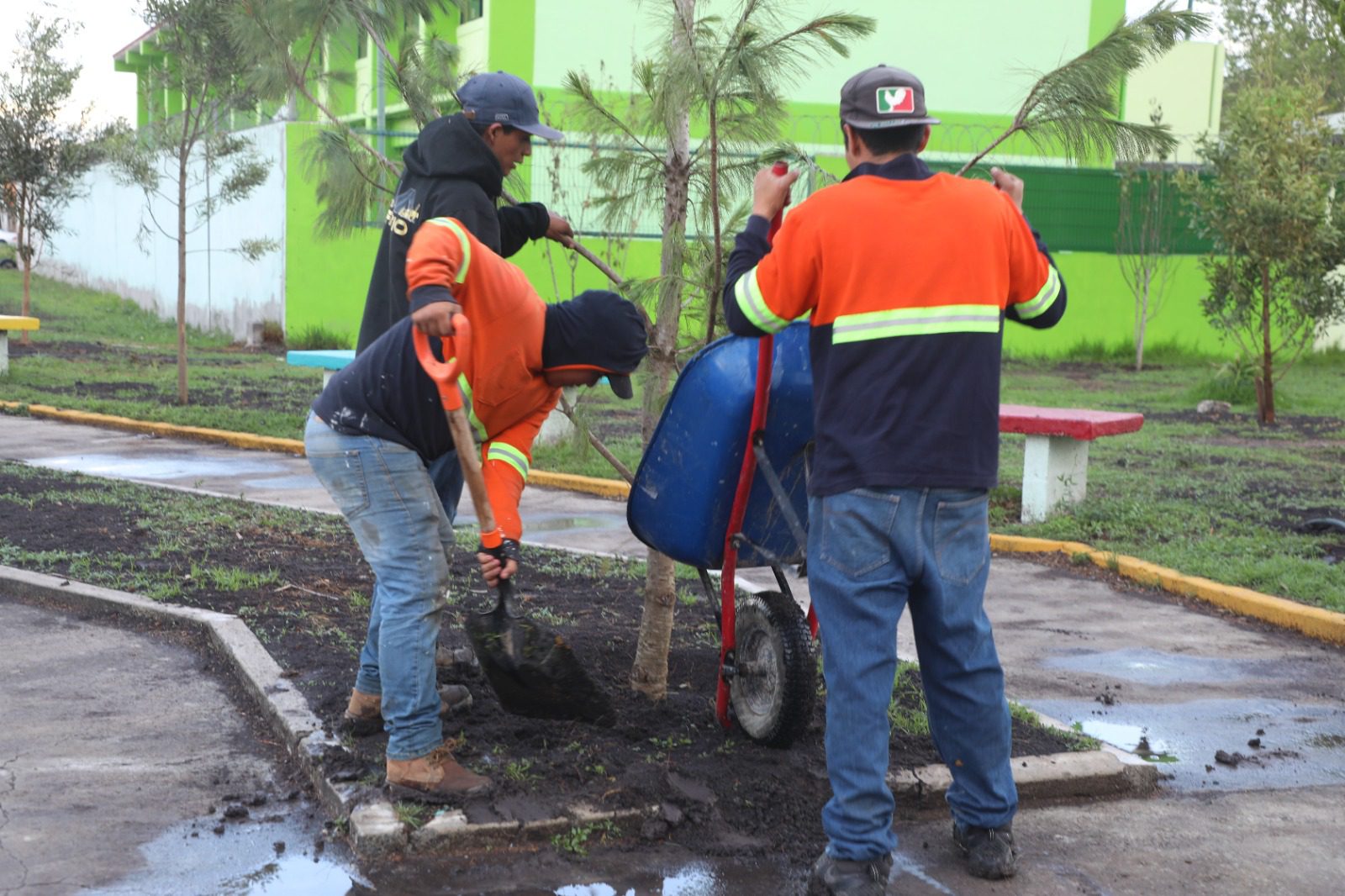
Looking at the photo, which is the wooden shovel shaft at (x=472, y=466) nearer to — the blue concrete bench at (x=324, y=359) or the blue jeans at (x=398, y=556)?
the blue jeans at (x=398, y=556)

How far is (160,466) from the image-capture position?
1064 cm

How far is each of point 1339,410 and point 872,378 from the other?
555 inches

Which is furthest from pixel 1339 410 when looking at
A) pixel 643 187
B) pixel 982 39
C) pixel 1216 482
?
pixel 643 187

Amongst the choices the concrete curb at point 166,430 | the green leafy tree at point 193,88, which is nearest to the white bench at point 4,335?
the green leafy tree at point 193,88

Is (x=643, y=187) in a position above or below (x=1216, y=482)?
above

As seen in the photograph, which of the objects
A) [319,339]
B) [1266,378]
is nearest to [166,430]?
[319,339]

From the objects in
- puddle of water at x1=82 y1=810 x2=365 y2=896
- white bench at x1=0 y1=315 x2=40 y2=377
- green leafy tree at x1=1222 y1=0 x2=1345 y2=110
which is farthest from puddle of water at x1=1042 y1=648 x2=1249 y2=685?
green leafy tree at x1=1222 y1=0 x2=1345 y2=110

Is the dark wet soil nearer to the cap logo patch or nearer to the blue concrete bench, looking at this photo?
the cap logo patch

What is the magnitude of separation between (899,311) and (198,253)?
870 inches

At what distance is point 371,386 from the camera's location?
3.76 metres

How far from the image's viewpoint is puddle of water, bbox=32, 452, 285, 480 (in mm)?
10188

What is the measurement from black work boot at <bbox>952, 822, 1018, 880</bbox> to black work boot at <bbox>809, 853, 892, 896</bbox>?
12.9 inches

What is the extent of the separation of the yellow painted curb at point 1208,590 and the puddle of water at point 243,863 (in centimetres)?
460

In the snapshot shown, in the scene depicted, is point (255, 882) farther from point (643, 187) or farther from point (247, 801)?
point (643, 187)
